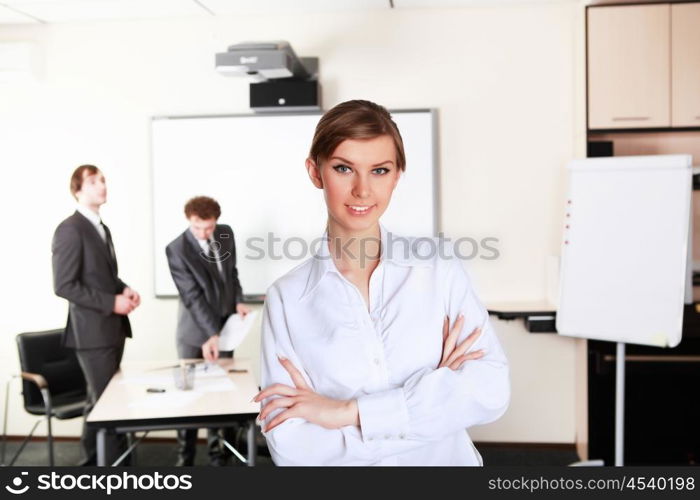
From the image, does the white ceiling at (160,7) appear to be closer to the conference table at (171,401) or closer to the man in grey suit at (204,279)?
the man in grey suit at (204,279)

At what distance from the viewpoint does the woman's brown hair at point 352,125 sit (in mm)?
1031

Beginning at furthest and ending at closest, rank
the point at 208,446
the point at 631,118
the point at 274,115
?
the point at 631,118 → the point at 208,446 → the point at 274,115

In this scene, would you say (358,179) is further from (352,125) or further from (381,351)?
(381,351)

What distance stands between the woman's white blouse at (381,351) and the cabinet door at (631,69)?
6.73ft

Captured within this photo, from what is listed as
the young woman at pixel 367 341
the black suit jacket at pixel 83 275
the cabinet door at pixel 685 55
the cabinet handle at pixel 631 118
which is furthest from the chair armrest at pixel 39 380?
the cabinet door at pixel 685 55

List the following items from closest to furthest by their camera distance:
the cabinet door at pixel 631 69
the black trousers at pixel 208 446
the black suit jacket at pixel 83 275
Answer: the black suit jacket at pixel 83 275 < the black trousers at pixel 208 446 < the cabinet door at pixel 631 69

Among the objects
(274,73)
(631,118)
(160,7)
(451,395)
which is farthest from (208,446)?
(631,118)

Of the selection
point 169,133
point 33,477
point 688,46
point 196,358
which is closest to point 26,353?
point 196,358

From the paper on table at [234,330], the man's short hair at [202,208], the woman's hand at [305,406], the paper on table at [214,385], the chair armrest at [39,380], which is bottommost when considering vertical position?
the chair armrest at [39,380]

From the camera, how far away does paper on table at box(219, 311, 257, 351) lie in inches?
92.8

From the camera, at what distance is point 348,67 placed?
238 cm

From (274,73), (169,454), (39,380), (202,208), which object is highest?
(274,73)

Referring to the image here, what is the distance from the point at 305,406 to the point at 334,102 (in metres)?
1.10

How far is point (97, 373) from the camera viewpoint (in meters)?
2.40
